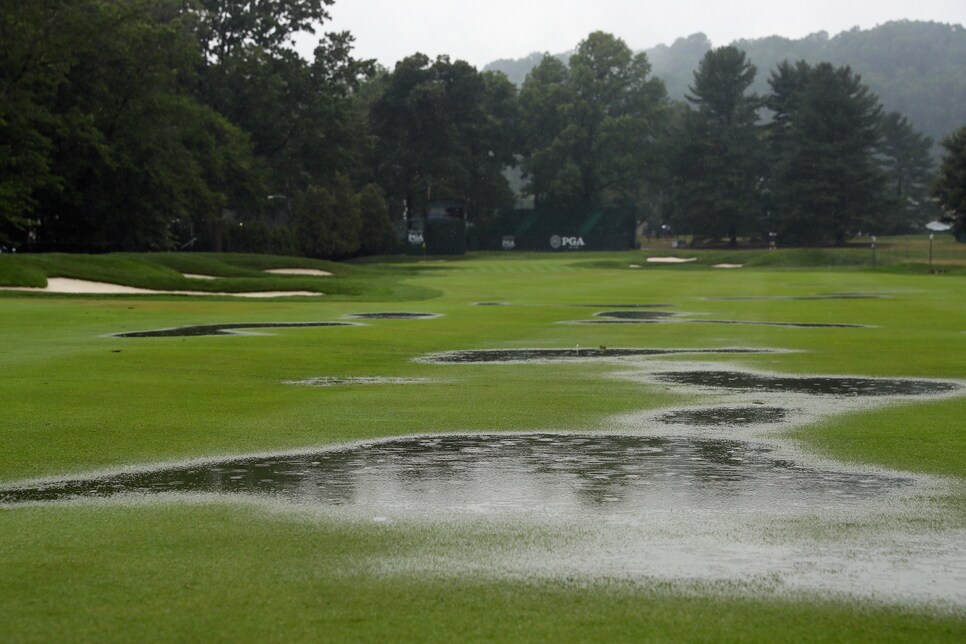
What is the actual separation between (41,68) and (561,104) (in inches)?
3026

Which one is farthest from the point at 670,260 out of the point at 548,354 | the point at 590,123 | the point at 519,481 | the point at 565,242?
the point at 519,481

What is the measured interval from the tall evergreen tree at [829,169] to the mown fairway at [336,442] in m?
82.7

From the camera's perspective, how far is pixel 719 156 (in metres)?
121

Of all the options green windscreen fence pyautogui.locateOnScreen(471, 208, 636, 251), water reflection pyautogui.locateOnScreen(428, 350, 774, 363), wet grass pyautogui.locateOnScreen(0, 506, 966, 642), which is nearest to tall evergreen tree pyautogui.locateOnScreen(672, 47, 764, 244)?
green windscreen fence pyautogui.locateOnScreen(471, 208, 636, 251)

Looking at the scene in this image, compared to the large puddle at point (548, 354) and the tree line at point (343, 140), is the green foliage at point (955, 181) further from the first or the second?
the large puddle at point (548, 354)

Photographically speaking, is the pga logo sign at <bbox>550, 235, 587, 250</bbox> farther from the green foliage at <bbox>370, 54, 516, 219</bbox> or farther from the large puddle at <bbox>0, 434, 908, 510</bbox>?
the large puddle at <bbox>0, 434, 908, 510</bbox>

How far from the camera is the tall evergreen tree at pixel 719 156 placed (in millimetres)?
118875

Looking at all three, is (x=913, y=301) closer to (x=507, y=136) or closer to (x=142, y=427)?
(x=142, y=427)

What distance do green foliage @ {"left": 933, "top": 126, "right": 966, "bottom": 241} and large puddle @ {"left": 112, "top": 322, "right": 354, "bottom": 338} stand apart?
75.1m

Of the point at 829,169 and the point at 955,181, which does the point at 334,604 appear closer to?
the point at 955,181

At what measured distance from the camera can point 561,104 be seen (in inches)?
5020

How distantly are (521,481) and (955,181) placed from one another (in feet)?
298

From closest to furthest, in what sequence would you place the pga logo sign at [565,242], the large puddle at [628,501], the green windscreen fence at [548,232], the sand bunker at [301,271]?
the large puddle at [628,501] < the sand bunker at [301,271] < the green windscreen fence at [548,232] < the pga logo sign at [565,242]

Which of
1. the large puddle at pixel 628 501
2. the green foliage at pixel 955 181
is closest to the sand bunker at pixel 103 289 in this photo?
the large puddle at pixel 628 501
